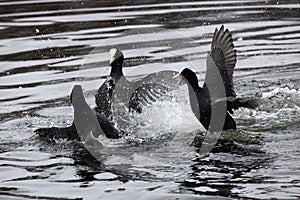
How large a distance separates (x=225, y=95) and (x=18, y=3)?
397 inches

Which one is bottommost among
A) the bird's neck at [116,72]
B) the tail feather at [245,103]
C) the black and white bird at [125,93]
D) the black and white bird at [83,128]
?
the black and white bird at [83,128]

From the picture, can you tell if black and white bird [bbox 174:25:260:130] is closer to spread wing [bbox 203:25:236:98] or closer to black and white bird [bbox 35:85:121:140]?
spread wing [bbox 203:25:236:98]

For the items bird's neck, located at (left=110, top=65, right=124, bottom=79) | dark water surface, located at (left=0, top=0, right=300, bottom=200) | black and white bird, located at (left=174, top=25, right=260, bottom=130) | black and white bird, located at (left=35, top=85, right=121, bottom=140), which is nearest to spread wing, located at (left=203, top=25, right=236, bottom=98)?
black and white bird, located at (left=174, top=25, right=260, bottom=130)

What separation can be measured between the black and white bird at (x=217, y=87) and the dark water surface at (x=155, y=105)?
0.32 m

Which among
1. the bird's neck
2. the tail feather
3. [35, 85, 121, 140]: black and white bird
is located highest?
the bird's neck

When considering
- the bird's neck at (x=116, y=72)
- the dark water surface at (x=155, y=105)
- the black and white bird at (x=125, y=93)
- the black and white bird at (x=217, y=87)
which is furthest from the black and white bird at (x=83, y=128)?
the black and white bird at (x=217, y=87)

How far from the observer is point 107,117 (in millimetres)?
8852

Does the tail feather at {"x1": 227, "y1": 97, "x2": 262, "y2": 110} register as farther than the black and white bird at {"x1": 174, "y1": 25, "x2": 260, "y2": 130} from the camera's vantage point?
No

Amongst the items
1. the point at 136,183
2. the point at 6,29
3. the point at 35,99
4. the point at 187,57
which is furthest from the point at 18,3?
the point at 136,183

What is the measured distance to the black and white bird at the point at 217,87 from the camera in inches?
338

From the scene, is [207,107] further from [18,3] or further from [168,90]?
[18,3]

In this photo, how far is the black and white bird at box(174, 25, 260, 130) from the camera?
8594 mm

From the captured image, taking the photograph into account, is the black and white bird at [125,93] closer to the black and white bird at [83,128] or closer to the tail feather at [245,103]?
the black and white bird at [83,128]

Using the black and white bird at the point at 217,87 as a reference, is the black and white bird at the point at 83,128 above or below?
below
